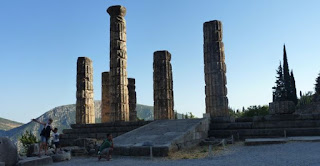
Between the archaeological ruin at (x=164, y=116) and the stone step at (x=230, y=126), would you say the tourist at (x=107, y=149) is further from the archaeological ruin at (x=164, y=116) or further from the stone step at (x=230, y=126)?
the stone step at (x=230, y=126)

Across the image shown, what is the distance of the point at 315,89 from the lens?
55.5 metres

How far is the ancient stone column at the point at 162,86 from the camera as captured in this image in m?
21.8

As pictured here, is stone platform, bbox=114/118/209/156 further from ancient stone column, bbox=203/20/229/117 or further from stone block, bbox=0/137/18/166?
stone block, bbox=0/137/18/166

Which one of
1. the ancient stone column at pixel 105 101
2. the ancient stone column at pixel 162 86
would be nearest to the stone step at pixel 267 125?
the ancient stone column at pixel 162 86

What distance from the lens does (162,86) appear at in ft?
72.4

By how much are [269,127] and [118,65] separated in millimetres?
11288

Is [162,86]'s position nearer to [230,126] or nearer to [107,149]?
[230,126]

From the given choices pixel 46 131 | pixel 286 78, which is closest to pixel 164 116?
pixel 46 131

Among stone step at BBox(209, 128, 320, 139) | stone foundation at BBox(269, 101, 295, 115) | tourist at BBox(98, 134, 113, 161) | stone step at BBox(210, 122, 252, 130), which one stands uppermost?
stone foundation at BBox(269, 101, 295, 115)

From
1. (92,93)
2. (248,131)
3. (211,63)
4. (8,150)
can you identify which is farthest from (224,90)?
(8,150)

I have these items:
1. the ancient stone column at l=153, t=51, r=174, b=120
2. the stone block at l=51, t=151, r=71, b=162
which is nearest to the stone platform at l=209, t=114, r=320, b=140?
the ancient stone column at l=153, t=51, r=174, b=120

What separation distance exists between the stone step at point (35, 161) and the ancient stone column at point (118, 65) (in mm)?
Result: 10878

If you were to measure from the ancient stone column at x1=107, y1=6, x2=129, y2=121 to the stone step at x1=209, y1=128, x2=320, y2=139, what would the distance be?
7.97 m

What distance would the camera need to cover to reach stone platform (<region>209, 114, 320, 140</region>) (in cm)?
1451
